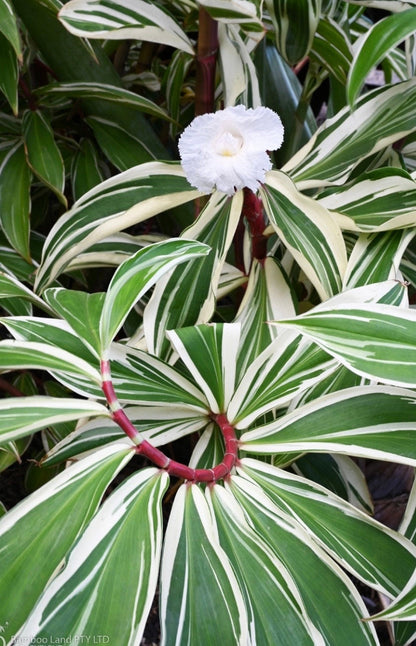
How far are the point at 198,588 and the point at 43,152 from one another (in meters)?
0.67

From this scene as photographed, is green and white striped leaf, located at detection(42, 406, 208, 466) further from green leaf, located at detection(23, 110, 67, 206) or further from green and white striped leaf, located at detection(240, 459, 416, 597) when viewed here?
green leaf, located at detection(23, 110, 67, 206)

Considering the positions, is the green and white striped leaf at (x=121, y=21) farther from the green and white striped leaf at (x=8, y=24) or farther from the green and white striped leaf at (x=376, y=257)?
the green and white striped leaf at (x=376, y=257)

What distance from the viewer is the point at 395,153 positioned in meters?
0.92

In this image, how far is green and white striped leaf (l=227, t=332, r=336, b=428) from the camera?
0.61 m

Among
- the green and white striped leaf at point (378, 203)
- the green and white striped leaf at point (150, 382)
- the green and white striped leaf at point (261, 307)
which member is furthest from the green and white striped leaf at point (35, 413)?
the green and white striped leaf at point (378, 203)

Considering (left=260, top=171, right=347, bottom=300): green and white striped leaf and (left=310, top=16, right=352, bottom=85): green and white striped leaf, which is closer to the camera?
(left=260, top=171, right=347, bottom=300): green and white striped leaf

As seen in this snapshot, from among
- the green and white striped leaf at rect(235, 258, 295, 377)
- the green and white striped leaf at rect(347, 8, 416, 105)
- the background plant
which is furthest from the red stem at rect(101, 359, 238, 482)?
the green and white striped leaf at rect(347, 8, 416, 105)

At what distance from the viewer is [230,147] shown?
0.65 m

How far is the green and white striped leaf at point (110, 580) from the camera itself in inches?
18.3

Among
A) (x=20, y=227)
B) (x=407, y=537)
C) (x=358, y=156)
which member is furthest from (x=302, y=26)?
(x=407, y=537)

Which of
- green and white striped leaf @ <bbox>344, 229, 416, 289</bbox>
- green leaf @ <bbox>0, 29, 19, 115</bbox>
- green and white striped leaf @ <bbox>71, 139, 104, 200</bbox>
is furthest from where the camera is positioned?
green and white striped leaf @ <bbox>71, 139, 104, 200</bbox>

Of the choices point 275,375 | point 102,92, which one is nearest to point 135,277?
point 275,375

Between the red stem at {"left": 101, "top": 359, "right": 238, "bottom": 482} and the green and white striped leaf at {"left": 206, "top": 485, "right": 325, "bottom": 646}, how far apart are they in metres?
0.07

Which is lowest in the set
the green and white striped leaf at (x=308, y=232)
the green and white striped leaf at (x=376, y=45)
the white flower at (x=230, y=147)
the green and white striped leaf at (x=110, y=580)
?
the green and white striped leaf at (x=110, y=580)
